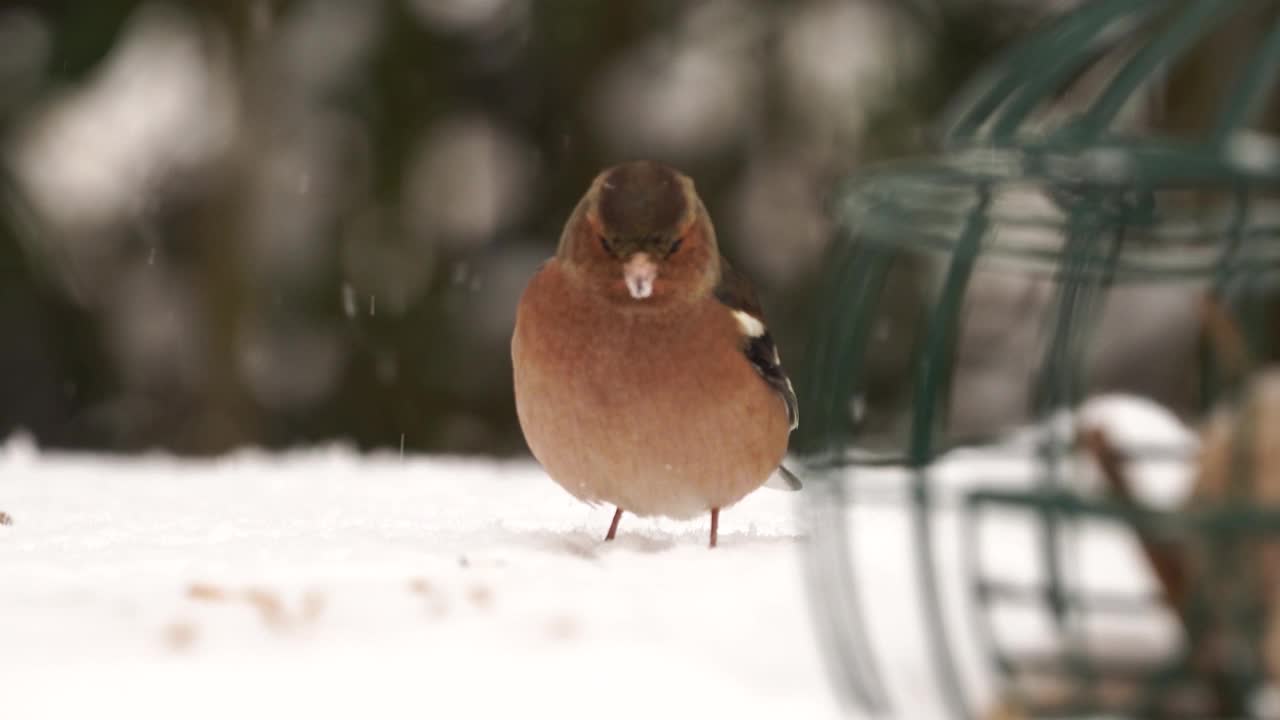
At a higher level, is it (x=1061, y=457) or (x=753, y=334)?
(x=1061, y=457)

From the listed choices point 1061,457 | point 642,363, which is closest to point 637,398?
point 642,363

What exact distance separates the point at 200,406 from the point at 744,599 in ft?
16.1

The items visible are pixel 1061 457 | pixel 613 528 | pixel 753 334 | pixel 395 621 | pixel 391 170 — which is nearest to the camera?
pixel 1061 457

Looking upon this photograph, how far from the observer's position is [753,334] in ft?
9.73

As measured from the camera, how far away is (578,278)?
9.64 feet

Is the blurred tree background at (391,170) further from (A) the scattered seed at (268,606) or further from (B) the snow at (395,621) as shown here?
(A) the scattered seed at (268,606)


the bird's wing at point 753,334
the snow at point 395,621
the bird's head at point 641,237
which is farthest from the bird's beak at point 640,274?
the snow at point 395,621

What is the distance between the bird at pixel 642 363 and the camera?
9.39ft

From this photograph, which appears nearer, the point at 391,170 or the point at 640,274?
the point at 640,274

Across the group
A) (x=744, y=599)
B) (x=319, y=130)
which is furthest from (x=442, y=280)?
(x=744, y=599)

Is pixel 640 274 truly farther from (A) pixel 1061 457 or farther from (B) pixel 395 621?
(A) pixel 1061 457

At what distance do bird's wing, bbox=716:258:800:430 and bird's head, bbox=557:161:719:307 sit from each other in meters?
0.07

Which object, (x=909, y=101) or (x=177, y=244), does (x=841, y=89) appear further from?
(x=177, y=244)

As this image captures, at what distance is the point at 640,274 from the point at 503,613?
834mm
